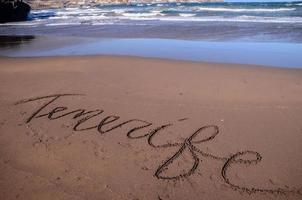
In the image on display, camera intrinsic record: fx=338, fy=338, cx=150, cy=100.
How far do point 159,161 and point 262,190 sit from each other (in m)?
1.10

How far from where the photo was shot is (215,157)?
12.2 feet

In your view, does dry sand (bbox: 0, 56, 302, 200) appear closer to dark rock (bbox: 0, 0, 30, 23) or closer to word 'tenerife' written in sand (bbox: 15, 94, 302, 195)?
word 'tenerife' written in sand (bbox: 15, 94, 302, 195)

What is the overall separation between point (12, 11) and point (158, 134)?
81.3 feet

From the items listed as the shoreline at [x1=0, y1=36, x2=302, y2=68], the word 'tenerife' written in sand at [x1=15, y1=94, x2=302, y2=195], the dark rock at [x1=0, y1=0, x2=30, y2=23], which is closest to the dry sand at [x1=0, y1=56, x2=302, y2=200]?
the word 'tenerife' written in sand at [x1=15, y1=94, x2=302, y2=195]

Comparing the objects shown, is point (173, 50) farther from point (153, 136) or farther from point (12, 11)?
point (12, 11)

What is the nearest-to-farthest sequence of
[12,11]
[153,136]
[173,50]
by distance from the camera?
[153,136]
[173,50]
[12,11]

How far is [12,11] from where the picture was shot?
25.6 m

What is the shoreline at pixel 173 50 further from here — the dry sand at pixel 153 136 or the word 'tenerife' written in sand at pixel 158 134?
the word 'tenerife' written in sand at pixel 158 134

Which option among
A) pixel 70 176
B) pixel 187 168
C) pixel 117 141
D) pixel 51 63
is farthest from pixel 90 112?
pixel 51 63

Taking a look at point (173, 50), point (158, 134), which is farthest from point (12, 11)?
Result: point (158, 134)

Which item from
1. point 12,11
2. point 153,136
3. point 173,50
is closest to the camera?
point 153,136

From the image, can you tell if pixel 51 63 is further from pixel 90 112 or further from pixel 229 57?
pixel 229 57

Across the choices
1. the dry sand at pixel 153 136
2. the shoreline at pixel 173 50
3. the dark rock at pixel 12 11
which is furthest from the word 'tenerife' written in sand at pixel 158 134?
the dark rock at pixel 12 11

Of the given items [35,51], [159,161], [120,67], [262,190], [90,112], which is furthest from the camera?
[35,51]
